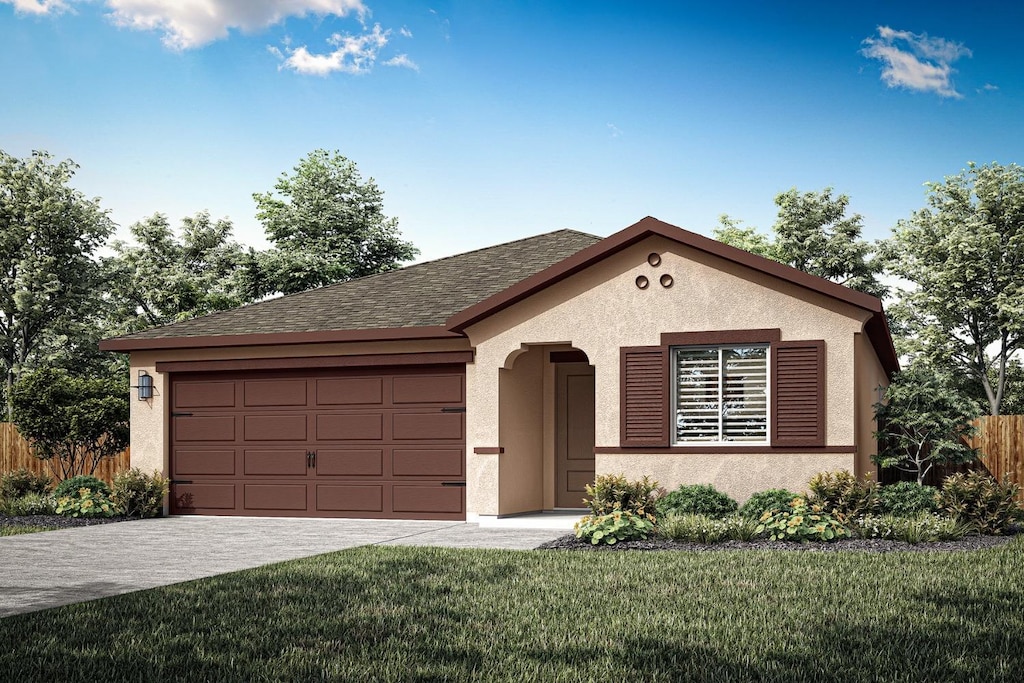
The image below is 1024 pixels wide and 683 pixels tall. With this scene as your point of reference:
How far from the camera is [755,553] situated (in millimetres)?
11305

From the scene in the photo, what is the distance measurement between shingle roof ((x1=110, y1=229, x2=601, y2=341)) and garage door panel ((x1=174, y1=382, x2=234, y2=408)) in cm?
→ 89

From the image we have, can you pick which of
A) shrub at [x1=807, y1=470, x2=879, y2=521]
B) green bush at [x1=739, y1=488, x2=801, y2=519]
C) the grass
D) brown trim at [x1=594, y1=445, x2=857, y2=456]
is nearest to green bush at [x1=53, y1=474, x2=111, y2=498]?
the grass

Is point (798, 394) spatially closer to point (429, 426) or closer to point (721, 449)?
point (721, 449)

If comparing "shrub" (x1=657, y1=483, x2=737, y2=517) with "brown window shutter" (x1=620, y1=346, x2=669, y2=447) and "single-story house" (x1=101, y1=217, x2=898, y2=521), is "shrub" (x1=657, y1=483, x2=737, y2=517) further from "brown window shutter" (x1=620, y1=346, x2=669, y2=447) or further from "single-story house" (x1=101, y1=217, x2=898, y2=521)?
"brown window shutter" (x1=620, y1=346, x2=669, y2=447)

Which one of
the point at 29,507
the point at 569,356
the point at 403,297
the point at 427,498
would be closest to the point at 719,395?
the point at 569,356

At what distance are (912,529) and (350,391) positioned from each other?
8.87 meters

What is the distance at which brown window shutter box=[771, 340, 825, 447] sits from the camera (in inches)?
544

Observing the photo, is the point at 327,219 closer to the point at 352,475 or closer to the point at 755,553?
the point at 352,475

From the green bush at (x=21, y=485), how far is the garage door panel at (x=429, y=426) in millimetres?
7198

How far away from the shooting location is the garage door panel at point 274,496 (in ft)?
56.4

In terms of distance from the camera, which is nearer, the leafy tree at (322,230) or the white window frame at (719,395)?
the white window frame at (719,395)

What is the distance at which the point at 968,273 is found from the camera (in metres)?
31.3

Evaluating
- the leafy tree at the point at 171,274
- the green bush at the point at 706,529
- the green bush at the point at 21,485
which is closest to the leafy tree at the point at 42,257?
the leafy tree at the point at 171,274

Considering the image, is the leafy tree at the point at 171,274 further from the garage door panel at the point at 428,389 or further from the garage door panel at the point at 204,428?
the garage door panel at the point at 428,389
